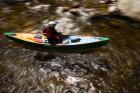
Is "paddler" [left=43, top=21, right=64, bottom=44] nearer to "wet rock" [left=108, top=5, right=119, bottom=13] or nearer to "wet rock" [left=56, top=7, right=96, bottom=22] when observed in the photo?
"wet rock" [left=56, top=7, right=96, bottom=22]

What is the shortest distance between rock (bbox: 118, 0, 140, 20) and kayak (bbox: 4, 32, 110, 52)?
3539mm

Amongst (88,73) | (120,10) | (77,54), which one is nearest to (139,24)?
(120,10)

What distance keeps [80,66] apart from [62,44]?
1.64m

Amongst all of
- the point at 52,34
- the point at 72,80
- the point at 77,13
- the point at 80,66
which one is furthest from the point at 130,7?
the point at 72,80

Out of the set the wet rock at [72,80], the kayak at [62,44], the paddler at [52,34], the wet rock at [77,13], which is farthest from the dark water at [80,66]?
the wet rock at [77,13]

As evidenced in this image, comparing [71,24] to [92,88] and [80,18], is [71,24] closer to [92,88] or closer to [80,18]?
[80,18]

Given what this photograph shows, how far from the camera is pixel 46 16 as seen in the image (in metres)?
18.1

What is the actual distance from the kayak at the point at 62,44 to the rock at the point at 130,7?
3.54 metres

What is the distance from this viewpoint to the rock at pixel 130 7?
16484mm

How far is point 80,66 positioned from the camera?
1297cm

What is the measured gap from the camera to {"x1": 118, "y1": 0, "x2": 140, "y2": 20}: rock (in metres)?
16.5

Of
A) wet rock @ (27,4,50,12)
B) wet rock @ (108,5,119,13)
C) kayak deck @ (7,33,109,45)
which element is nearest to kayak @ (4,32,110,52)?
kayak deck @ (7,33,109,45)

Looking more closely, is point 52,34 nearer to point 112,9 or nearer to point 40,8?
point 112,9

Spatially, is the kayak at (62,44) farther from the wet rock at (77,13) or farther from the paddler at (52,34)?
the wet rock at (77,13)
